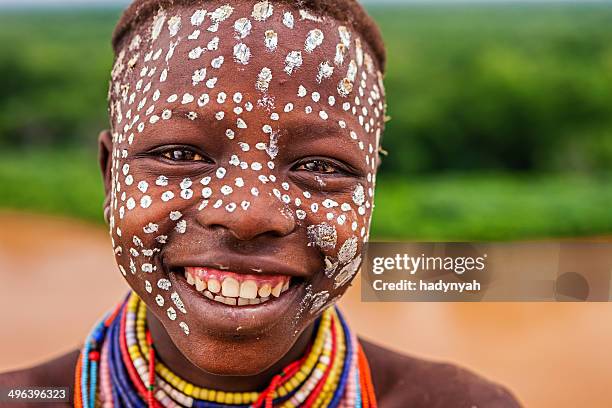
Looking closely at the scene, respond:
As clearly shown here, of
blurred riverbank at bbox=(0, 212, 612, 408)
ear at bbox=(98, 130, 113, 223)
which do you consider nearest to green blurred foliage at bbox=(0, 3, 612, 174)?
blurred riverbank at bbox=(0, 212, 612, 408)

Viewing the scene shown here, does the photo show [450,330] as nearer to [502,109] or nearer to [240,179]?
[240,179]

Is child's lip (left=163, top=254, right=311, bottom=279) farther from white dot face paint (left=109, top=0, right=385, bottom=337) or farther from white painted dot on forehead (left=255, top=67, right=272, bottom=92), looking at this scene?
white painted dot on forehead (left=255, top=67, right=272, bottom=92)

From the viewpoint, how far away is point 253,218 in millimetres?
1375

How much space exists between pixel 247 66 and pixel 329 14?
0.26 metres

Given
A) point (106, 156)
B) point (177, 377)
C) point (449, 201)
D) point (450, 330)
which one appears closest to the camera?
point (177, 377)

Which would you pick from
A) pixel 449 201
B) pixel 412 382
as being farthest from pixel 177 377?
pixel 449 201

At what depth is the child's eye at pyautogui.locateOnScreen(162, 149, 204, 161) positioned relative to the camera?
1486 mm

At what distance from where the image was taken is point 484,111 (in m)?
15.6

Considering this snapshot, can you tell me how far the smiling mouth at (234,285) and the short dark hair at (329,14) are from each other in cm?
58

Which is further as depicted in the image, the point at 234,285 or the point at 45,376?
the point at 45,376

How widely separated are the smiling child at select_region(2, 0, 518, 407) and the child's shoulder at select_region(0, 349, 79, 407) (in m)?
0.36

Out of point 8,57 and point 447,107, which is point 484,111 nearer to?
point 447,107

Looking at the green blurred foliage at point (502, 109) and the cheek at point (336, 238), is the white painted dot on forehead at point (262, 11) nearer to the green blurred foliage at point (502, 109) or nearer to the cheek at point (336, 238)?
the cheek at point (336, 238)

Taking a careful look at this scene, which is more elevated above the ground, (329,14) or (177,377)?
(329,14)
